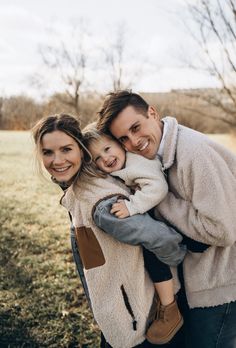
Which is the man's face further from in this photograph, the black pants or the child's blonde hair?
the black pants

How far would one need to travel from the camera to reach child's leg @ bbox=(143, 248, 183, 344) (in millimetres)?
2248

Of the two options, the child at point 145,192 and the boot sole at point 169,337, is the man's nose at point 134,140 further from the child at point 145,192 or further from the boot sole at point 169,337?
the boot sole at point 169,337

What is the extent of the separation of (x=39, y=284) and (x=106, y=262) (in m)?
2.99

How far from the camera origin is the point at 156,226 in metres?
2.13

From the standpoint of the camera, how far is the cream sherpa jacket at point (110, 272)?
7.29 feet

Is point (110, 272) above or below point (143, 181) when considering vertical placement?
below

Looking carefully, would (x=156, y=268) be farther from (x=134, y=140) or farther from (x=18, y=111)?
(x=18, y=111)

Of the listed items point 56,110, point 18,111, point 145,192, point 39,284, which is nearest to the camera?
point 145,192

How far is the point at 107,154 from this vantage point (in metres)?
2.38

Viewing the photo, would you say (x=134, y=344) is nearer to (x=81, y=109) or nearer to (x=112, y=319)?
(x=112, y=319)

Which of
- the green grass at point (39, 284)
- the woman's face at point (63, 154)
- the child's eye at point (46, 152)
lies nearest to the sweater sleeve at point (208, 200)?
the woman's face at point (63, 154)

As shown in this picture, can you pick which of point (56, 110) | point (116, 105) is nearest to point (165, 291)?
point (116, 105)

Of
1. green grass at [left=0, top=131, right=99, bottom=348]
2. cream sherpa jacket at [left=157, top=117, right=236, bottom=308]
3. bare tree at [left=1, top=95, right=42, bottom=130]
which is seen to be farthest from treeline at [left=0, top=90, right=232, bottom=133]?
cream sherpa jacket at [left=157, top=117, right=236, bottom=308]

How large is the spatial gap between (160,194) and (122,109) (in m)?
0.49
